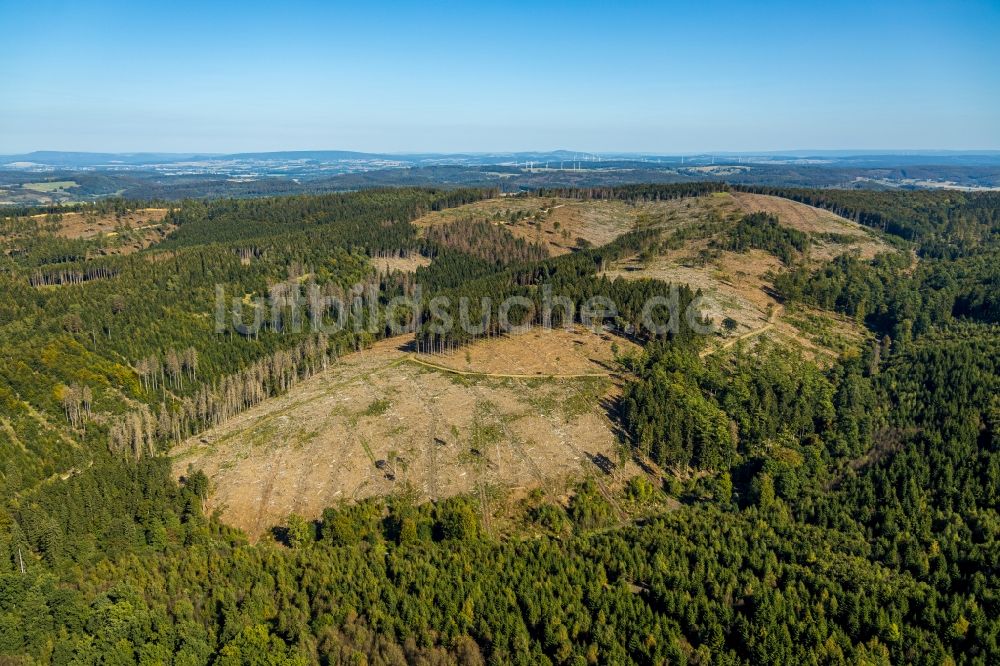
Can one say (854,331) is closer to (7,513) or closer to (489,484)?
(489,484)

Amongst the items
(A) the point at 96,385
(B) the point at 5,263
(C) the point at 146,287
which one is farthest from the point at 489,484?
(B) the point at 5,263

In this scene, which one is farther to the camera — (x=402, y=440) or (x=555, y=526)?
(x=402, y=440)

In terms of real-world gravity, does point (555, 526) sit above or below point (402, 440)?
below

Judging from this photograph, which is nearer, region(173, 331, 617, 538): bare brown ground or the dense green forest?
the dense green forest

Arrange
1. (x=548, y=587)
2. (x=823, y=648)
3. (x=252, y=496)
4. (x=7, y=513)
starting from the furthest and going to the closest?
(x=252, y=496), (x=7, y=513), (x=548, y=587), (x=823, y=648)

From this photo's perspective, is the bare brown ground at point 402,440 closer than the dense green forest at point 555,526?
No
